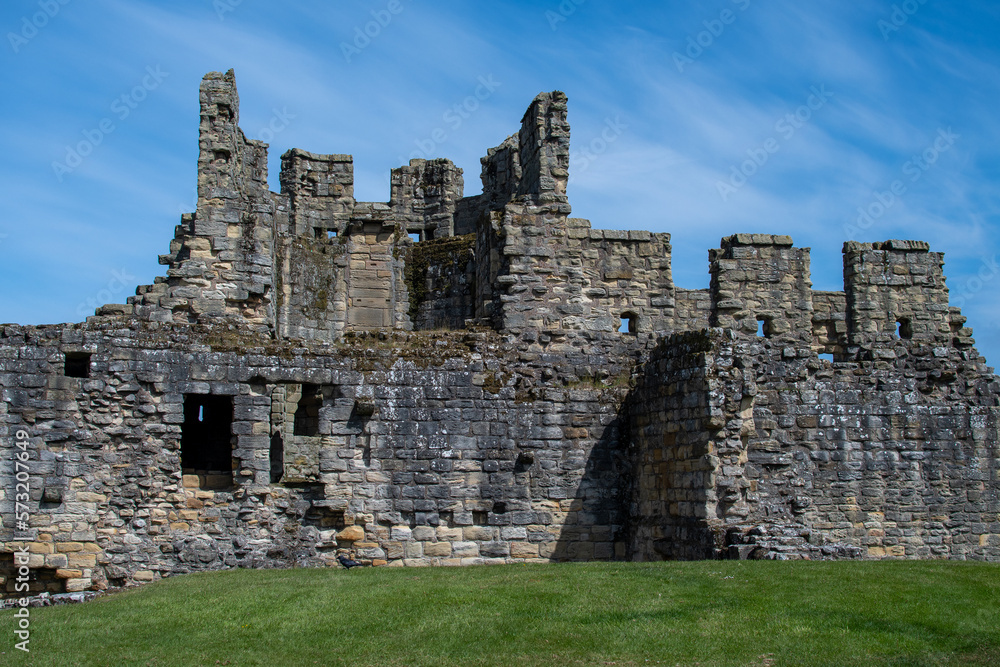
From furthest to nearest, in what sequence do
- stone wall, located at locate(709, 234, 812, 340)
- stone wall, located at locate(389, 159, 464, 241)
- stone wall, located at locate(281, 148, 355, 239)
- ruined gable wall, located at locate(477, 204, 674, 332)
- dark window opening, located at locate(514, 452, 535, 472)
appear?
stone wall, located at locate(389, 159, 464, 241)
stone wall, located at locate(281, 148, 355, 239)
stone wall, located at locate(709, 234, 812, 340)
ruined gable wall, located at locate(477, 204, 674, 332)
dark window opening, located at locate(514, 452, 535, 472)

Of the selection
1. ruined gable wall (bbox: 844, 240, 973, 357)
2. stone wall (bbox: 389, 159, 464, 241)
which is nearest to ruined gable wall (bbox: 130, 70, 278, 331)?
stone wall (bbox: 389, 159, 464, 241)

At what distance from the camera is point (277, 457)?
2348 centimetres

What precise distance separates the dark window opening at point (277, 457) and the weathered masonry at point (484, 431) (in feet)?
0.21

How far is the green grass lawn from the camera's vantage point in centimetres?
1140

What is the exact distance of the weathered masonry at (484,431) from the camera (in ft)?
59.3

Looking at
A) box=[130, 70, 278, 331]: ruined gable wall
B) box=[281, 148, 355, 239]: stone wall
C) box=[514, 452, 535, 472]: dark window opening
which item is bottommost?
box=[514, 452, 535, 472]: dark window opening

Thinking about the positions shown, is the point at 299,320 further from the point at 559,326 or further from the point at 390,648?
the point at 390,648

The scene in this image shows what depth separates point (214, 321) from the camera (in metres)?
19.8

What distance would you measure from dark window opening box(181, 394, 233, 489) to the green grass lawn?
→ 748cm

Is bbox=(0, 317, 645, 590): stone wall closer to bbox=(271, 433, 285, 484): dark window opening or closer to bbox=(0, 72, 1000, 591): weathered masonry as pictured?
bbox=(0, 72, 1000, 591): weathered masonry

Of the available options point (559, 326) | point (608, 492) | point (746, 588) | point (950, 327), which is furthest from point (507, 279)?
point (950, 327)

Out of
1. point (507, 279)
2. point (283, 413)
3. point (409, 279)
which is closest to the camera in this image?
point (507, 279)

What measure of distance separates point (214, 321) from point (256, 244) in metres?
2.72

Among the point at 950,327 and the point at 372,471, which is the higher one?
the point at 950,327
